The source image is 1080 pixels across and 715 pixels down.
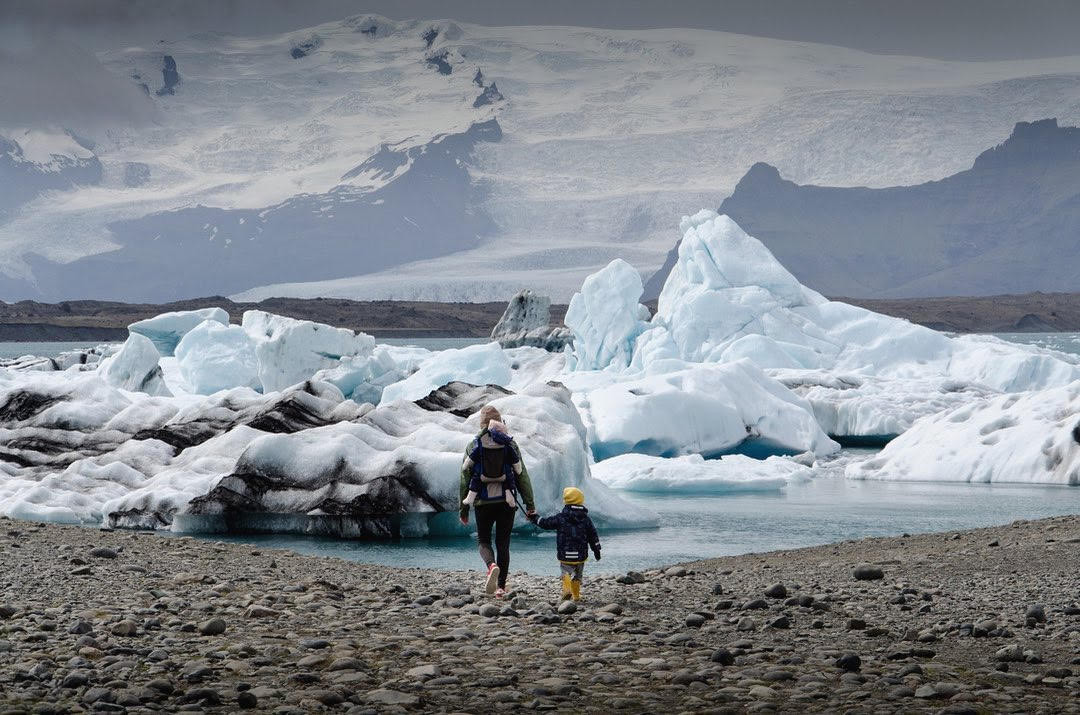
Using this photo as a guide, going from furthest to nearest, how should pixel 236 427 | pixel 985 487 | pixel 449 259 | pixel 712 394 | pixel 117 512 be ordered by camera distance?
pixel 449 259 < pixel 712 394 < pixel 985 487 < pixel 236 427 < pixel 117 512

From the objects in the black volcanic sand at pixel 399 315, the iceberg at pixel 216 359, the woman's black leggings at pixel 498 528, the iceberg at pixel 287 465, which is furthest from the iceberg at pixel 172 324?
the black volcanic sand at pixel 399 315

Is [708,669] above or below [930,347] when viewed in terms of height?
below

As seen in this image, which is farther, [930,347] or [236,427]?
[930,347]

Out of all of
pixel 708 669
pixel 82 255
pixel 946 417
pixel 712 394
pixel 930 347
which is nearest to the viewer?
pixel 708 669

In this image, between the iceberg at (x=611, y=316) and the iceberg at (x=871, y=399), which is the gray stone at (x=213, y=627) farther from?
the iceberg at (x=611, y=316)

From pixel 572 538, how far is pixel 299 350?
31.2 metres

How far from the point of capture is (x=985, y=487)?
2272cm

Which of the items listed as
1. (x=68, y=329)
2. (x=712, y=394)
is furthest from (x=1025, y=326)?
(x=712, y=394)

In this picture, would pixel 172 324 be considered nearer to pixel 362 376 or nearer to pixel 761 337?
pixel 362 376

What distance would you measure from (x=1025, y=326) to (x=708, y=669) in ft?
472

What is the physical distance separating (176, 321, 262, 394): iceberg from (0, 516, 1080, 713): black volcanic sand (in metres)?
31.5

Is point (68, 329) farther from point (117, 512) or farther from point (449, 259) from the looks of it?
point (117, 512)

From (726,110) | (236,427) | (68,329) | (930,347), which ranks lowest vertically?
(236,427)

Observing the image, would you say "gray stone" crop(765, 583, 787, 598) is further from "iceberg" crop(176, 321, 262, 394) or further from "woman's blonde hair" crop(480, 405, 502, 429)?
"iceberg" crop(176, 321, 262, 394)
